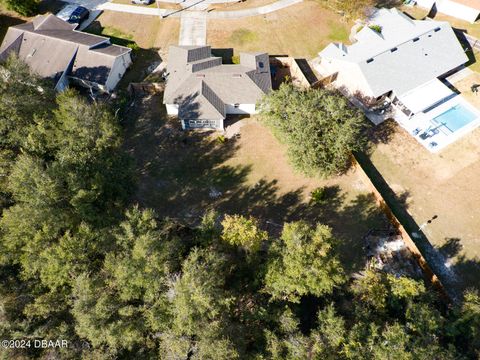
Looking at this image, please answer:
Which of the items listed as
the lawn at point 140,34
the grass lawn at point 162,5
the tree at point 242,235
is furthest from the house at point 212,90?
the grass lawn at point 162,5

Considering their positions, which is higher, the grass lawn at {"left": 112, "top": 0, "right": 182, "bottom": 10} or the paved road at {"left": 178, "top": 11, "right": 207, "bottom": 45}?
the grass lawn at {"left": 112, "top": 0, "right": 182, "bottom": 10}

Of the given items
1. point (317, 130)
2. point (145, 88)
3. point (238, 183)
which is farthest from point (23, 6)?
point (317, 130)

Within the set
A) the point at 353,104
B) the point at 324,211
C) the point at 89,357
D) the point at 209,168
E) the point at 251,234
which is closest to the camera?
the point at 89,357

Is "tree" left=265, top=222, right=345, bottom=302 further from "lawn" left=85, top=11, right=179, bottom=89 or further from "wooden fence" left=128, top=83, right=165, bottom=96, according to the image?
"lawn" left=85, top=11, right=179, bottom=89

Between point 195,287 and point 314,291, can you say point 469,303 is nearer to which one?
point 314,291

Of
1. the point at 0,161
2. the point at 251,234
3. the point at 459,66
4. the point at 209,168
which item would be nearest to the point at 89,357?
the point at 251,234

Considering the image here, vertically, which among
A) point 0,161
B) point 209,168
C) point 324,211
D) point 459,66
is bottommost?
point 324,211

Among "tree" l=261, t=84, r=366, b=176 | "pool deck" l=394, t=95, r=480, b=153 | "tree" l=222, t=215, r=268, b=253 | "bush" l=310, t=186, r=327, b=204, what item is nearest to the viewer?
"tree" l=222, t=215, r=268, b=253

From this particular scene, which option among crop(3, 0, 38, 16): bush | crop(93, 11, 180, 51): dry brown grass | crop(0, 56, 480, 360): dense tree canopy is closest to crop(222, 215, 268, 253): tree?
crop(0, 56, 480, 360): dense tree canopy
